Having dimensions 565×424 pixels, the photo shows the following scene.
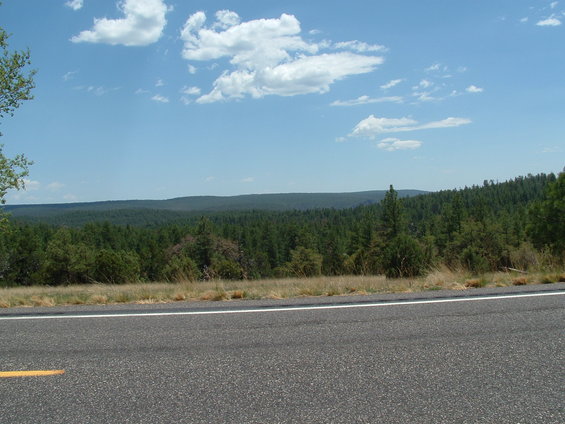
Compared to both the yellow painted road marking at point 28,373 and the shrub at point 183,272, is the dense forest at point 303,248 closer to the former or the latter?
the shrub at point 183,272

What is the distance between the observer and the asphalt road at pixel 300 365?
3.41 meters

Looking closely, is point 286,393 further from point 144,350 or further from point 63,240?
point 63,240

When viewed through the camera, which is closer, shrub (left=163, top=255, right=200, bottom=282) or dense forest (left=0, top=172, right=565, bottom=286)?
shrub (left=163, top=255, right=200, bottom=282)

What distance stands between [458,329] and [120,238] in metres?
117

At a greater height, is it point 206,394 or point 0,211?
point 0,211

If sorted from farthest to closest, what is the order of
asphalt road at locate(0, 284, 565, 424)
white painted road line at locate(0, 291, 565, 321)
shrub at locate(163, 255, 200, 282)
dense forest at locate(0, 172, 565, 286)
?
dense forest at locate(0, 172, 565, 286)
shrub at locate(163, 255, 200, 282)
white painted road line at locate(0, 291, 565, 321)
asphalt road at locate(0, 284, 565, 424)

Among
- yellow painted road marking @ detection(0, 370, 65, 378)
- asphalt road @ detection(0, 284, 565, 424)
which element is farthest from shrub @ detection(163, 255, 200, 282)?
yellow painted road marking @ detection(0, 370, 65, 378)

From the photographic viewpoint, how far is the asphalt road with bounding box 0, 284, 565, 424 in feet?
11.2

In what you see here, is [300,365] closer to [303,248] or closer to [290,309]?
[290,309]

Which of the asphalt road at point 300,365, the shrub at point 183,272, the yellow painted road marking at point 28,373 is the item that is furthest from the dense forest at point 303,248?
the yellow painted road marking at point 28,373

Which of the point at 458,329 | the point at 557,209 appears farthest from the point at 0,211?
the point at 557,209

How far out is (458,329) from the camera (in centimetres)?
529

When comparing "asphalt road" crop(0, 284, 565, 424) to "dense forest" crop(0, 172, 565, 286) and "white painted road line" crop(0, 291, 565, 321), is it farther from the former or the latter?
"dense forest" crop(0, 172, 565, 286)

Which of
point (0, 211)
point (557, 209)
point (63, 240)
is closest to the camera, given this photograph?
point (0, 211)
